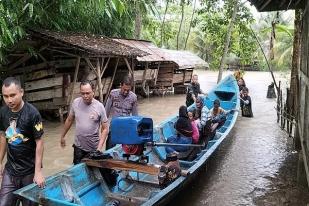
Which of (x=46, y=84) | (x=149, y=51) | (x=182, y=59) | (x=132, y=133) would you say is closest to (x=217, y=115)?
(x=46, y=84)

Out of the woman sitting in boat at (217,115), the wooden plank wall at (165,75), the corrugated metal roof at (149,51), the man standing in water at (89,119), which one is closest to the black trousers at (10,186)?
the man standing in water at (89,119)

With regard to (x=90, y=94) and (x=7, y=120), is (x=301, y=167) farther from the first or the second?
(x=7, y=120)

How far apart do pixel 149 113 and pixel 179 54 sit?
18.8 ft

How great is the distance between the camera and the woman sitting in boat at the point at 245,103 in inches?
Answer: 527

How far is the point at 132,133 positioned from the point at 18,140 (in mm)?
1410

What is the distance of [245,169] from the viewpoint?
27.1ft

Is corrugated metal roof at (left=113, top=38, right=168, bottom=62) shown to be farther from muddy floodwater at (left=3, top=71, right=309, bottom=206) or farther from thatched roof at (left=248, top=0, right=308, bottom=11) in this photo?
thatched roof at (left=248, top=0, right=308, bottom=11)

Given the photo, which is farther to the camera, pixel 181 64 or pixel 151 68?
pixel 151 68

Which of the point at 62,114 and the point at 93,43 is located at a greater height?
the point at 93,43

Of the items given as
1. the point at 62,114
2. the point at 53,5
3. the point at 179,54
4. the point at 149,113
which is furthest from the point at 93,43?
the point at 179,54

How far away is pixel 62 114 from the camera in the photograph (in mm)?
11562

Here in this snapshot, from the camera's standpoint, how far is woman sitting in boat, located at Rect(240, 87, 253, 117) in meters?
13.4

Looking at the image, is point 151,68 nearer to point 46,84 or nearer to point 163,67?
point 163,67

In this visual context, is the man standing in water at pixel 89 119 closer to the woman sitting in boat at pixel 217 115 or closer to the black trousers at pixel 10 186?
the black trousers at pixel 10 186
